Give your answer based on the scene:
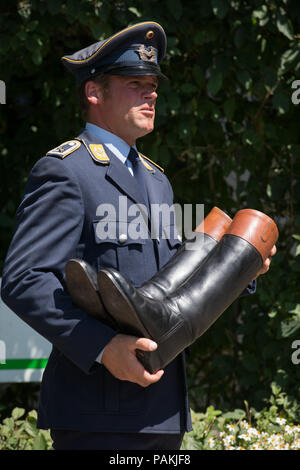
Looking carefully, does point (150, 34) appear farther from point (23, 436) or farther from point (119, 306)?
point (23, 436)

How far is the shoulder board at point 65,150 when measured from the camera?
176cm

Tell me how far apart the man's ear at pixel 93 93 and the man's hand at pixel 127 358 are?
0.69 metres

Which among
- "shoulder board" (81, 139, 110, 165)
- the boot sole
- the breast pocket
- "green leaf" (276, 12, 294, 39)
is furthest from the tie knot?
"green leaf" (276, 12, 294, 39)

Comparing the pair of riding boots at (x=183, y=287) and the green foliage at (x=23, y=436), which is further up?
the pair of riding boots at (x=183, y=287)

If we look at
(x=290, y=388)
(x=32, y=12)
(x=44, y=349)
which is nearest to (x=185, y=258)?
(x=44, y=349)

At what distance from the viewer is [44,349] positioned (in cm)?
316

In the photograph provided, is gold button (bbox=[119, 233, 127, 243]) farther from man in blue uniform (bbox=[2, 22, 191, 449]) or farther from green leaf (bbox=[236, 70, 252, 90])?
green leaf (bbox=[236, 70, 252, 90])

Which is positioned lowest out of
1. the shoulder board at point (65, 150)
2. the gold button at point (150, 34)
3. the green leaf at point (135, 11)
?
the shoulder board at point (65, 150)

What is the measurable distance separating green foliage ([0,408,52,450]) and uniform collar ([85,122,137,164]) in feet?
5.21

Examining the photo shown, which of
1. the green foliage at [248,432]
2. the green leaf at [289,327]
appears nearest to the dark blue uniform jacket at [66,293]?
the green foliage at [248,432]

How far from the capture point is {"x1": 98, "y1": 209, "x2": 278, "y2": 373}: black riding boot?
1.48 meters

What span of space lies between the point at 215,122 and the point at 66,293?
7.18 ft

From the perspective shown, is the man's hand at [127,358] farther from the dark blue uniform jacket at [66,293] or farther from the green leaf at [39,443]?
the green leaf at [39,443]

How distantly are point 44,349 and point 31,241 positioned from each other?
63.3 inches
